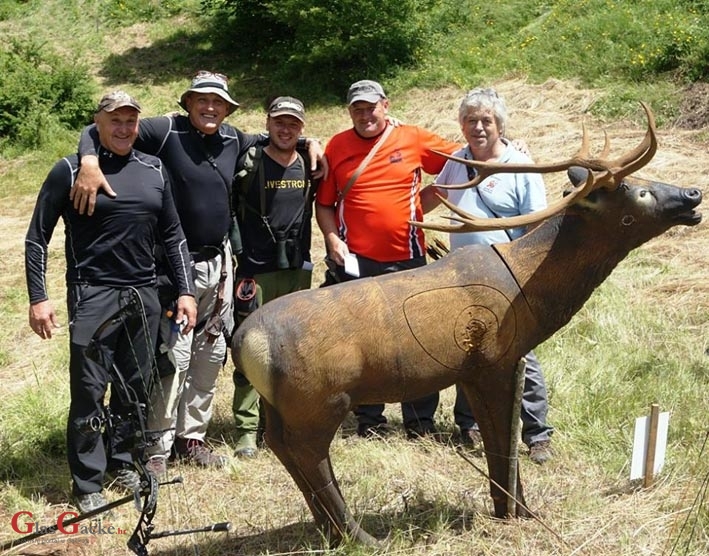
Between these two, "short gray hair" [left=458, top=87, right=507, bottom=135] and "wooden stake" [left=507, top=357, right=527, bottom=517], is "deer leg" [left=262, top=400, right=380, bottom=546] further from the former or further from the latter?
"short gray hair" [left=458, top=87, right=507, bottom=135]

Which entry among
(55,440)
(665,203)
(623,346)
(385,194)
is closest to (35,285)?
(55,440)

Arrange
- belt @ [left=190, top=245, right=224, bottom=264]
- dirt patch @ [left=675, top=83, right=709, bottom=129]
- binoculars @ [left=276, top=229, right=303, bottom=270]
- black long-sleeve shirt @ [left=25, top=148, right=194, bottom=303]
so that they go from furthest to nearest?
dirt patch @ [left=675, top=83, right=709, bottom=129] → binoculars @ [left=276, top=229, right=303, bottom=270] → belt @ [left=190, top=245, right=224, bottom=264] → black long-sleeve shirt @ [left=25, top=148, right=194, bottom=303]

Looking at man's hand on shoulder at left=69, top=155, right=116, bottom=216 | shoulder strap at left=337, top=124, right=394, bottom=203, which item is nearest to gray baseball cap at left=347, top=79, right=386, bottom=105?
shoulder strap at left=337, top=124, right=394, bottom=203

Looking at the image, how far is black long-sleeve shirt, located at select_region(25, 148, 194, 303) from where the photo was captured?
163 inches

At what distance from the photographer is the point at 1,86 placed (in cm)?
1681

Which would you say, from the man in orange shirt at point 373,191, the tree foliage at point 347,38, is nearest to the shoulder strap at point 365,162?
the man in orange shirt at point 373,191

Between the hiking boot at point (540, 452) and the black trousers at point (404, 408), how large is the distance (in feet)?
2.28

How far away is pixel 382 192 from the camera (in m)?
4.81

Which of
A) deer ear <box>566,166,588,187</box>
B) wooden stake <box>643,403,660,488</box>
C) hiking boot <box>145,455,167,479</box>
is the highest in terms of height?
deer ear <box>566,166,588,187</box>

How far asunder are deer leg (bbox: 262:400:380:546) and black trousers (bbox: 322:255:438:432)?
1589 mm

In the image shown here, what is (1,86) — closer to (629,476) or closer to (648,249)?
(648,249)

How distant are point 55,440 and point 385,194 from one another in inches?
107

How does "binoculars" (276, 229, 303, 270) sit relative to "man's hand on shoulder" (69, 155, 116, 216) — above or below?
below

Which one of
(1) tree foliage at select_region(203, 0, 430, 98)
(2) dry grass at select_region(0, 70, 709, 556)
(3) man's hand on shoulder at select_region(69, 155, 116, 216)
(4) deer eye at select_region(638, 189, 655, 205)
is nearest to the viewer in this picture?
(4) deer eye at select_region(638, 189, 655, 205)
